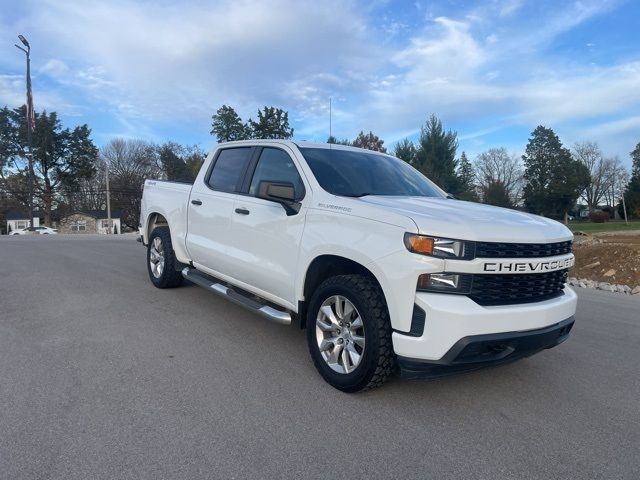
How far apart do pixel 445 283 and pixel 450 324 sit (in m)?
0.27

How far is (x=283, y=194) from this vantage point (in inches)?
151

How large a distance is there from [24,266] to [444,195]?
817cm

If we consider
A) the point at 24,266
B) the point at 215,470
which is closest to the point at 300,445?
the point at 215,470

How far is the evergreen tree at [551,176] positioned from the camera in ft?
174

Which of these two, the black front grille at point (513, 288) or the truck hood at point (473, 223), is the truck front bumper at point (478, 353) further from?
the truck hood at point (473, 223)

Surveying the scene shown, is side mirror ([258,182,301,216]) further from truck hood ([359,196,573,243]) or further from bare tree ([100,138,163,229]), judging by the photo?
bare tree ([100,138,163,229])

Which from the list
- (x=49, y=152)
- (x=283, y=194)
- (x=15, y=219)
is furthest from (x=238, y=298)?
Answer: (x=15, y=219)

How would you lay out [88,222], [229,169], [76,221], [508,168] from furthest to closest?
[508,168] < [88,222] < [76,221] < [229,169]

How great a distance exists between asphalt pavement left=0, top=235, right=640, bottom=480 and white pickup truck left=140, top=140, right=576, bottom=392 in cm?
39

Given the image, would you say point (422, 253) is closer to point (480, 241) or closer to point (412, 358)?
point (480, 241)

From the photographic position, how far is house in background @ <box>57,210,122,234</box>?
6153 centimetres

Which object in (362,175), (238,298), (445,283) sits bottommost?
(238,298)

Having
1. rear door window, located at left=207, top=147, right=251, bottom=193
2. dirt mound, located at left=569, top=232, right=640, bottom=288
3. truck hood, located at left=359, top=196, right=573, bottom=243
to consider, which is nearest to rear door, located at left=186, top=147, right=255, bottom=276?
rear door window, located at left=207, top=147, right=251, bottom=193

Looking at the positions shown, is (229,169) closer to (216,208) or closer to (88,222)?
(216,208)
